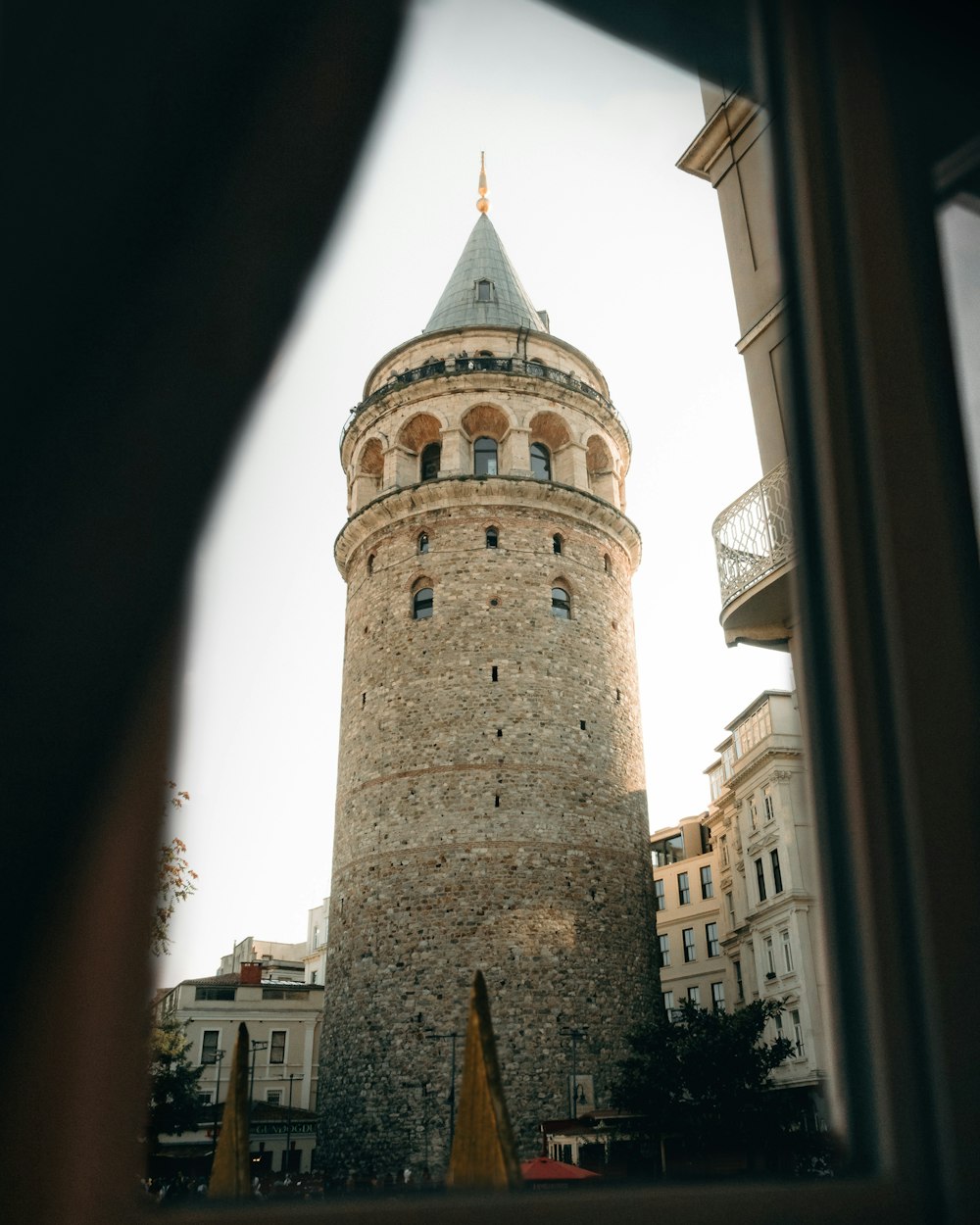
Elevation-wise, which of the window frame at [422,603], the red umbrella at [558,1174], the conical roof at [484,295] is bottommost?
the red umbrella at [558,1174]

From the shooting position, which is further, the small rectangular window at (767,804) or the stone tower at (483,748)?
the small rectangular window at (767,804)

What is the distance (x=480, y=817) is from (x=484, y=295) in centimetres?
1456

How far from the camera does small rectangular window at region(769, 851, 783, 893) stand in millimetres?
22391

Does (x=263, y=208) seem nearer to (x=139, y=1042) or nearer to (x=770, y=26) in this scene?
(x=770, y=26)

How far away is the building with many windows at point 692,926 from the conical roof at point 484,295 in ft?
53.3

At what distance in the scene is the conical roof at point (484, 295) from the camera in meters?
26.7

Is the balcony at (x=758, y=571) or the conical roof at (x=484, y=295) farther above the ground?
the conical roof at (x=484, y=295)

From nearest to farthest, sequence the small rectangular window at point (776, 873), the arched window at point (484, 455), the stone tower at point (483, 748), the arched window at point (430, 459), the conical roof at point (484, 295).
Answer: the stone tower at point (483, 748) < the small rectangular window at point (776, 873) < the arched window at point (484, 455) < the arched window at point (430, 459) < the conical roof at point (484, 295)

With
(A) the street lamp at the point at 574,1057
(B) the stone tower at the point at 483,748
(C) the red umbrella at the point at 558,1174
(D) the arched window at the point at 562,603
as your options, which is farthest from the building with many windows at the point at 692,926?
(C) the red umbrella at the point at 558,1174

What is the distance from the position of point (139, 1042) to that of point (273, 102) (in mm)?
1468

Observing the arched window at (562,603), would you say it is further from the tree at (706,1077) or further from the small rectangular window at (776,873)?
the tree at (706,1077)

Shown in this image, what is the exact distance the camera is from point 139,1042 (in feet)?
4.07

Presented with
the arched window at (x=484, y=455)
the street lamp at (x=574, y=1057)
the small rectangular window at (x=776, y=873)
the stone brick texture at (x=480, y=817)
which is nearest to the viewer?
the street lamp at (x=574, y=1057)

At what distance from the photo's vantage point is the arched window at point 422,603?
22719 millimetres
